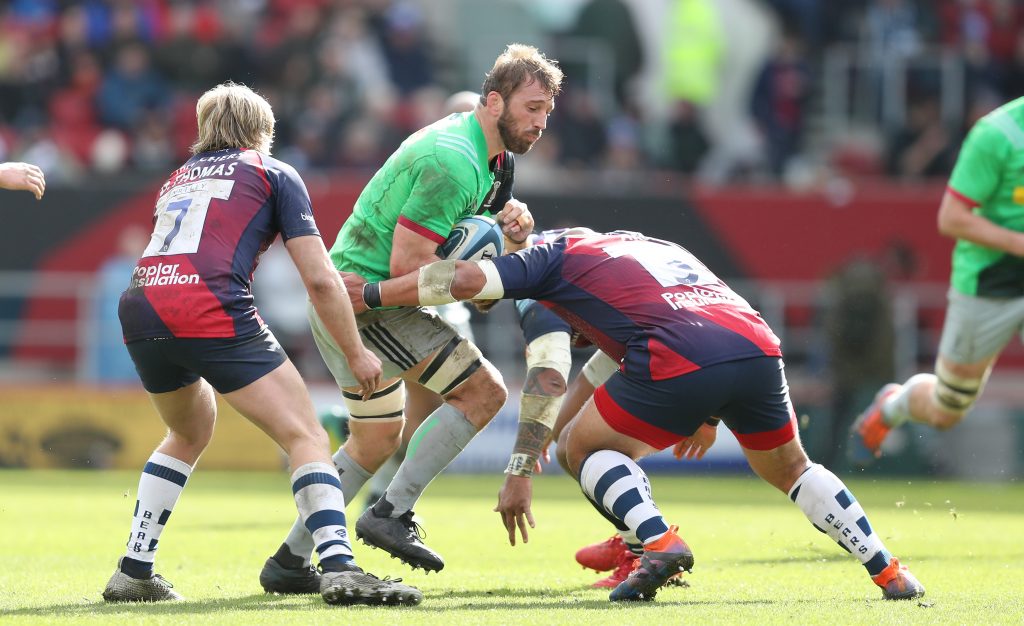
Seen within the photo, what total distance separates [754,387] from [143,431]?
11.0 m

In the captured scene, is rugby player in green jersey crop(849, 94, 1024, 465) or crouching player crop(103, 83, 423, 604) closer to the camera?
crouching player crop(103, 83, 423, 604)

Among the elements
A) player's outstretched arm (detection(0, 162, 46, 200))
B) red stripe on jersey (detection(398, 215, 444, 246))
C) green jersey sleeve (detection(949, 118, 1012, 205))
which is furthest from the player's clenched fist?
green jersey sleeve (detection(949, 118, 1012, 205))

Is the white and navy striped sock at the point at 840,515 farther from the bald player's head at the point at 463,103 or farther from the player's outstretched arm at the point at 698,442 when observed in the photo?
the bald player's head at the point at 463,103

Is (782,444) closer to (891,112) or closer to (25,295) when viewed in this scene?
(25,295)

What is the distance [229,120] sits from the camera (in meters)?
6.84

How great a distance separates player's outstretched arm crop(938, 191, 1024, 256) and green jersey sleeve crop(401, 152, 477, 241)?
359cm

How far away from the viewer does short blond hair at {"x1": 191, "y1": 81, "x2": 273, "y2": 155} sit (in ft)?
22.4

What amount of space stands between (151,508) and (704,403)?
8.13 feet

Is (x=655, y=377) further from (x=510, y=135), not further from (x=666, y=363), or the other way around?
(x=510, y=135)

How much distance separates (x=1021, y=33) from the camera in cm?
2131

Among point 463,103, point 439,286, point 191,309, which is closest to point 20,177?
point 191,309

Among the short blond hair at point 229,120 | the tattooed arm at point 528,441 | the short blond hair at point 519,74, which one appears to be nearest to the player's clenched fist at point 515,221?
the short blond hair at point 519,74

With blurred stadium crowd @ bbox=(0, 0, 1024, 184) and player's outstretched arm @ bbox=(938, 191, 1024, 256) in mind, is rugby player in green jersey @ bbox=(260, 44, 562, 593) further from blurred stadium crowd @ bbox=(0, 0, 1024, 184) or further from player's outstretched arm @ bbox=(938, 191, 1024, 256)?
blurred stadium crowd @ bbox=(0, 0, 1024, 184)

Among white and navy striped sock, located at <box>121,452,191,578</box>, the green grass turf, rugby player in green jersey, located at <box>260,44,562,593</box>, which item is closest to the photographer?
the green grass turf
